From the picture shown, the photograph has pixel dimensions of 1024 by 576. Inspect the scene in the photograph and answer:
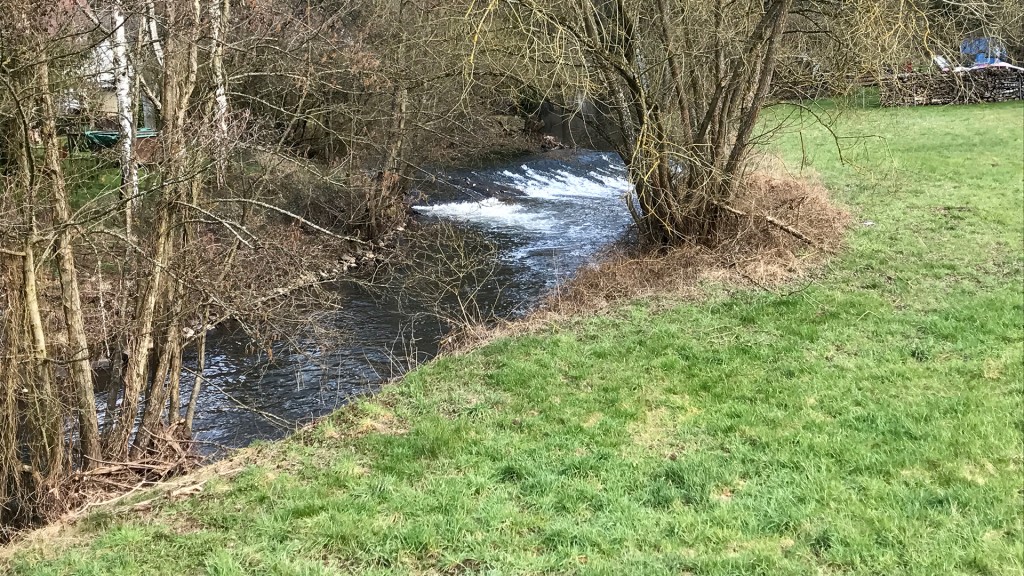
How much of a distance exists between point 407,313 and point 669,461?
6.50 m

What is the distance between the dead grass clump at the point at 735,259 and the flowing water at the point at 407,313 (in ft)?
4.88

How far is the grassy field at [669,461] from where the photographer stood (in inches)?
146

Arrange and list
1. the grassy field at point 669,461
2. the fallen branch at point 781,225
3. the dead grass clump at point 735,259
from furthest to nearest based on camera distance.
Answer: the fallen branch at point 781,225 → the dead grass clump at point 735,259 → the grassy field at point 669,461

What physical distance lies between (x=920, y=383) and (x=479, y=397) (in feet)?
11.6

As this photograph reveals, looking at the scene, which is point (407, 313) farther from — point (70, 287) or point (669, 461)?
point (669, 461)

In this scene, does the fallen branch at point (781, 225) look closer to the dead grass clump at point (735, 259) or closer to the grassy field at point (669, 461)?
the dead grass clump at point (735, 259)

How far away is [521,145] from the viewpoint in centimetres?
2519

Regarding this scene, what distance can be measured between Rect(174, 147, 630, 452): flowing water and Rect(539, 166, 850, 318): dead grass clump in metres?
1.49

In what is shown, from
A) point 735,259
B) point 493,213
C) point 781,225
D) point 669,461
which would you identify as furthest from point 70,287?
point 493,213

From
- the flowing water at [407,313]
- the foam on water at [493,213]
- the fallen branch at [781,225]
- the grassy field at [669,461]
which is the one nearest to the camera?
the grassy field at [669,461]

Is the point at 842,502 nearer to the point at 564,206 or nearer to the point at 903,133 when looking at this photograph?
the point at 564,206

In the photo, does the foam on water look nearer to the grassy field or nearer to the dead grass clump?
the dead grass clump

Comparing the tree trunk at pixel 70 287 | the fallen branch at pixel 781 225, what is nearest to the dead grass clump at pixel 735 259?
the fallen branch at pixel 781 225

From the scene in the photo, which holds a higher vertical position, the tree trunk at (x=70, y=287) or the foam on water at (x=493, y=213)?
the tree trunk at (x=70, y=287)
